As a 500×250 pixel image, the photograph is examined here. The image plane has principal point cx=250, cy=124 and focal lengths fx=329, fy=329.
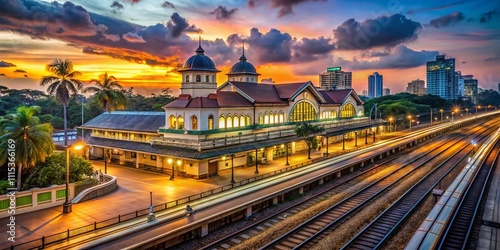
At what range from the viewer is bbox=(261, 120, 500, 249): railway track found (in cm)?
1848

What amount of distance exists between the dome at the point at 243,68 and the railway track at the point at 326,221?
1310 inches

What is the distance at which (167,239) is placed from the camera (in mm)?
17562

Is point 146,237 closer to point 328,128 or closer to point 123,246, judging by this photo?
point 123,246

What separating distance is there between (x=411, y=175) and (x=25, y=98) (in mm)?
100789

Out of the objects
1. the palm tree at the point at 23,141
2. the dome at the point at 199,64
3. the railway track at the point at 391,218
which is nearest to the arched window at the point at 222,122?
the dome at the point at 199,64

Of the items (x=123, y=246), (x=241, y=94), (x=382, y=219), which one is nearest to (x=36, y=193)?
(x=123, y=246)

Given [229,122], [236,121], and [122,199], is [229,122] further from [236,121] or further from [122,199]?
[122,199]

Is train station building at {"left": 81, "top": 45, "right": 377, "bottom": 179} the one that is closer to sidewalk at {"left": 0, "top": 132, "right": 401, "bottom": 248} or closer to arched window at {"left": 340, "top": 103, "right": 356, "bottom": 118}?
sidewalk at {"left": 0, "top": 132, "right": 401, "bottom": 248}

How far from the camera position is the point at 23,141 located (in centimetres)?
2400

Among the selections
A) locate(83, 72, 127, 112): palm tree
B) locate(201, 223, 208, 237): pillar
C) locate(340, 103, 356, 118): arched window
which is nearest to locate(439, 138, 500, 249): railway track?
locate(201, 223, 208, 237): pillar

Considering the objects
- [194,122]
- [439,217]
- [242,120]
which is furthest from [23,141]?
[439,217]

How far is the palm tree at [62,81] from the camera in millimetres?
33875

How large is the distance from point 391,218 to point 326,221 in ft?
14.9

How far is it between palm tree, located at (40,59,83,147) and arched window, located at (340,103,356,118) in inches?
1832
